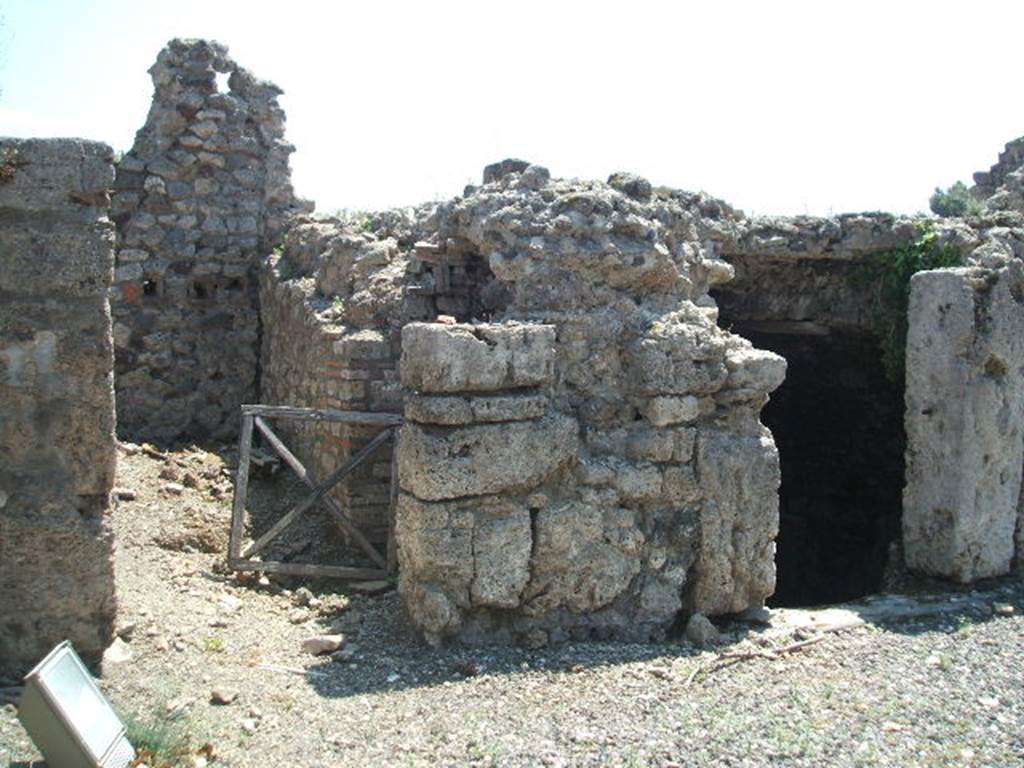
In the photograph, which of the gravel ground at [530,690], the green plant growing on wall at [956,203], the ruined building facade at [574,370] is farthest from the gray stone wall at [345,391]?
the green plant growing on wall at [956,203]

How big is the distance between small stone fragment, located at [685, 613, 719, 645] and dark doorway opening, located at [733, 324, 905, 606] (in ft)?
9.63

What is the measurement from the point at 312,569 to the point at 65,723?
101 inches

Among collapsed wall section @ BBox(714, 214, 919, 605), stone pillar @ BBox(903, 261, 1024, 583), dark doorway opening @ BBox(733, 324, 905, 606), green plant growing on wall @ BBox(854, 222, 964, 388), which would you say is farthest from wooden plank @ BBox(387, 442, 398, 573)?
green plant growing on wall @ BBox(854, 222, 964, 388)

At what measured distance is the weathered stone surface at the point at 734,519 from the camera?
6.20m

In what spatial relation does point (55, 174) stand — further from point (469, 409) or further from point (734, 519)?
point (734, 519)

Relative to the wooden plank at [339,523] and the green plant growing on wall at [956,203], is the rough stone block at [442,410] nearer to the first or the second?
the wooden plank at [339,523]

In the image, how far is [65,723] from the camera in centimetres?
404

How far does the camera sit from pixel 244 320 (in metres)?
9.79

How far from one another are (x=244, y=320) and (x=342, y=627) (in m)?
4.53

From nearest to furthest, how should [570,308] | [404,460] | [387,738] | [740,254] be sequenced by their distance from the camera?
1. [387,738]
2. [404,460]
3. [570,308]
4. [740,254]

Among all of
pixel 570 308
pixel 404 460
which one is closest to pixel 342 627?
pixel 404 460

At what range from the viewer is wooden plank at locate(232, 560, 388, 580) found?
6.50 meters

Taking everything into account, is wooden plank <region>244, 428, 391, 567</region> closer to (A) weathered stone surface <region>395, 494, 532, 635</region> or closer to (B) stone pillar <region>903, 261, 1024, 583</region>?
(A) weathered stone surface <region>395, 494, 532, 635</region>

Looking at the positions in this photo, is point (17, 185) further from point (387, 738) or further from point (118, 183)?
point (118, 183)
